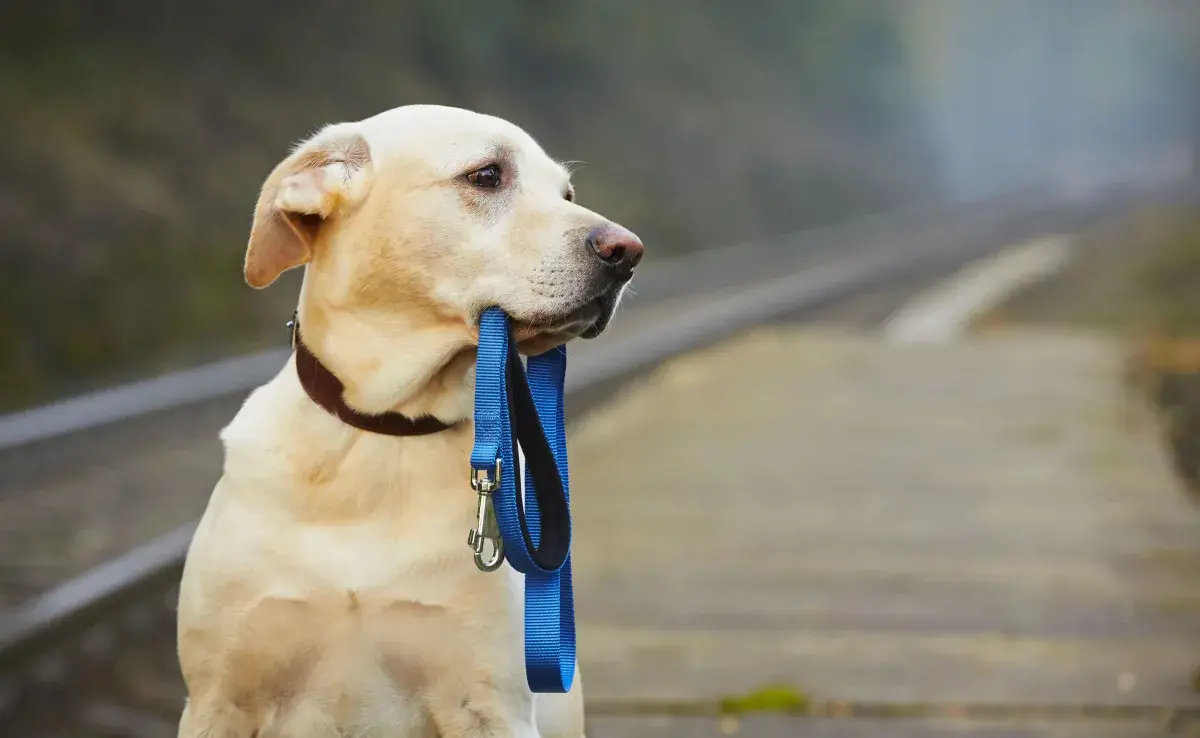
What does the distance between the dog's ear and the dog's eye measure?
192mm

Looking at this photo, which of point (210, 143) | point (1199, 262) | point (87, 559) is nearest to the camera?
point (87, 559)

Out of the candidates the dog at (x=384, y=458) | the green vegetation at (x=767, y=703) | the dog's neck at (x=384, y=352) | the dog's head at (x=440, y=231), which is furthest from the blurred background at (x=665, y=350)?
the dog's head at (x=440, y=231)

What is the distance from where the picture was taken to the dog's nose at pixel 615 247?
2.79 m

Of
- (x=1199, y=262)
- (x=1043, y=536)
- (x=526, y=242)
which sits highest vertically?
(x=1199, y=262)

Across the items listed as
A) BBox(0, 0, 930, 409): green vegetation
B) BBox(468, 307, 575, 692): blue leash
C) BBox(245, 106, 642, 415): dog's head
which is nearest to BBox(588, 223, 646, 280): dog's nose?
BBox(245, 106, 642, 415): dog's head

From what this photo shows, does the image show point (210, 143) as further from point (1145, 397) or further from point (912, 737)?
point (912, 737)

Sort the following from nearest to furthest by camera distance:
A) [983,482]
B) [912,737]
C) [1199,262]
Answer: [912,737], [983,482], [1199,262]

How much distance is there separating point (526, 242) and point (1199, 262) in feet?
70.4

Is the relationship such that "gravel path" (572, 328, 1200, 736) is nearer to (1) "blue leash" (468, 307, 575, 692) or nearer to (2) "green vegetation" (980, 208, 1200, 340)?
(1) "blue leash" (468, 307, 575, 692)

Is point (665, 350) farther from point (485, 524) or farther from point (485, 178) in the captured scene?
point (485, 524)

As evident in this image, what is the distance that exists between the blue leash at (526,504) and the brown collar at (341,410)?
0.21 meters

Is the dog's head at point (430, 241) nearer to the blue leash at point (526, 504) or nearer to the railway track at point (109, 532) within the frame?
the blue leash at point (526, 504)

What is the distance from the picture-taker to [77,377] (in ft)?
41.2

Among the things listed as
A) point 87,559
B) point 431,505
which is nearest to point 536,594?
point 431,505
